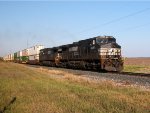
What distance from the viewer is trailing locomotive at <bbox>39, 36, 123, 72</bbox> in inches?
1169

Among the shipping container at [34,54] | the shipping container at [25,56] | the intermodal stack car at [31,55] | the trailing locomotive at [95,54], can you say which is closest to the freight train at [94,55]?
the trailing locomotive at [95,54]

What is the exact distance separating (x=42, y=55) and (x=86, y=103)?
1940 inches

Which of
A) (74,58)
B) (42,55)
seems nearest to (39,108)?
(74,58)

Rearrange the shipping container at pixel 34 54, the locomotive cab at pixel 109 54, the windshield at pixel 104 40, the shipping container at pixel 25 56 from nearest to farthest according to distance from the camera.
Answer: the locomotive cab at pixel 109 54 → the windshield at pixel 104 40 → the shipping container at pixel 34 54 → the shipping container at pixel 25 56

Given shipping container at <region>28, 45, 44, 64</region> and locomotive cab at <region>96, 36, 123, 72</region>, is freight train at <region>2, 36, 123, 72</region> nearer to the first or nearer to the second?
locomotive cab at <region>96, 36, 123, 72</region>

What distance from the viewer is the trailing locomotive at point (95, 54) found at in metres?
29.7

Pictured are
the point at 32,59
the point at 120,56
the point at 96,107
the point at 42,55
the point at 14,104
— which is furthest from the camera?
the point at 32,59

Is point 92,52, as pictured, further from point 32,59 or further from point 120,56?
point 32,59

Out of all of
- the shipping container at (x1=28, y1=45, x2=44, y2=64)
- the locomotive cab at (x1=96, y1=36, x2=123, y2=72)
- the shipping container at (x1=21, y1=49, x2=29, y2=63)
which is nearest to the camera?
the locomotive cab at (x1=96, y1=36, x2=123, y2=72)

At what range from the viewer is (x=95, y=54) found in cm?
3117

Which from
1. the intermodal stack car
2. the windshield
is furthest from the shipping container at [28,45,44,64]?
the windshield

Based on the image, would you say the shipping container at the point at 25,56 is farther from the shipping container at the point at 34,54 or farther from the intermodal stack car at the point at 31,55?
the shipping container at the point at 34,54

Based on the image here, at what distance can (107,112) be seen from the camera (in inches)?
354

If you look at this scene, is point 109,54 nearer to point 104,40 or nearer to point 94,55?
point 104,40
